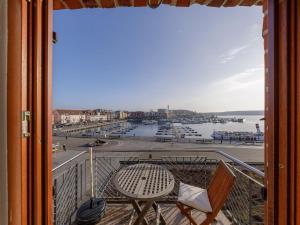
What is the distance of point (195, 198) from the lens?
235cm

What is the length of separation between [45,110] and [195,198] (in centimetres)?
204

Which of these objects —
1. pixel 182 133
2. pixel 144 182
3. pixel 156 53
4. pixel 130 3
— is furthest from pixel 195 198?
pixel 182 133

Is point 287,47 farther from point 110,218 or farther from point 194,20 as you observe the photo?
point 194,20

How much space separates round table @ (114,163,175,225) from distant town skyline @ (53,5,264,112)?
1233 millimetres

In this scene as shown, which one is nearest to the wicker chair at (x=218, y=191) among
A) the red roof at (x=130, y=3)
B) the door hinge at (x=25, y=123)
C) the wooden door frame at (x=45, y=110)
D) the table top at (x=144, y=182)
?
the table top at (x=144, y=182)

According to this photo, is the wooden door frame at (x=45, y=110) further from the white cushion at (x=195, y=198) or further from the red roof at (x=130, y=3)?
the white cushion at (x=195, y=198)

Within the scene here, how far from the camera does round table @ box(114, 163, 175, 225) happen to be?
2.13 metres

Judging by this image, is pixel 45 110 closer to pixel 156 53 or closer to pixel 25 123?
pixel 25 123

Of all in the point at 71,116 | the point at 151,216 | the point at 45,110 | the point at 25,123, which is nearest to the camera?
the point at 25,123

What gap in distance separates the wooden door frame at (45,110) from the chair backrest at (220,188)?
3.17 ft

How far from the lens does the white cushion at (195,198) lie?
2167 millimetres

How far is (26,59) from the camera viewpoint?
2.83ft
